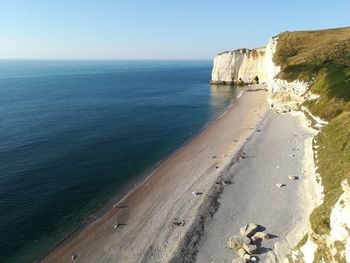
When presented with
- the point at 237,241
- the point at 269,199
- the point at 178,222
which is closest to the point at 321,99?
the point at 269,199

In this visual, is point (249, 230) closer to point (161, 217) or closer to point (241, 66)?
point (161, 217)

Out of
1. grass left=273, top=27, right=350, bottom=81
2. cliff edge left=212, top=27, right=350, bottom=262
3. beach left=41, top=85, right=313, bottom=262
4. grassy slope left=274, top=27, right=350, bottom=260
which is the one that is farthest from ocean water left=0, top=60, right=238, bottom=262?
grassy slope left=274, top=27, right=350, bottom=260

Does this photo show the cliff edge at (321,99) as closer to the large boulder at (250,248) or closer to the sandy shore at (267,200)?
the sandy shore at (267,200)

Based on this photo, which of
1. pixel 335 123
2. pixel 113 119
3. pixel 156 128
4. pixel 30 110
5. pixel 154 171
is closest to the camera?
pixel 335 123

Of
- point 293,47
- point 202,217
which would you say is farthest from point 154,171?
point 293,47

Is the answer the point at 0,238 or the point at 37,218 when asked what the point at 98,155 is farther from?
the point at 0,238

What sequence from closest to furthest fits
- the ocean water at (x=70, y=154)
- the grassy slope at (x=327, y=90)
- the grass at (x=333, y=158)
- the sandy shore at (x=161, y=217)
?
the grass at (x=333, y=158) → the sandy shore at (x=161, y=217) → the grassy slope at (x=327, y=90) → the ocean water at (x=70, y=154)

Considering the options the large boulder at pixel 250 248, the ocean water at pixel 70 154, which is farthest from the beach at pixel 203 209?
the ocean water at pixel 70 154
